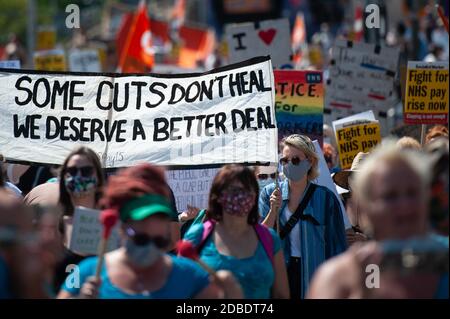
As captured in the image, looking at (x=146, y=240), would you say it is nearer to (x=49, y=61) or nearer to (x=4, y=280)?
(x=4, y=280)

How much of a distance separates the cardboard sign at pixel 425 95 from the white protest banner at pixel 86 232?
4914 mm

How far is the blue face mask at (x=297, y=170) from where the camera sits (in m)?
7.72

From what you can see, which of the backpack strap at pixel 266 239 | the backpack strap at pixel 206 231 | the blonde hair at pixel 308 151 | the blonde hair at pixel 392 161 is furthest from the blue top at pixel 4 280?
the blonde hair at pixel 308 151

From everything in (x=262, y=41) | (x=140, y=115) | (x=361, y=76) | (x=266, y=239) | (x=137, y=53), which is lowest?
(x=266, y=239)

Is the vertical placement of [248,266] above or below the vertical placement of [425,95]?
below

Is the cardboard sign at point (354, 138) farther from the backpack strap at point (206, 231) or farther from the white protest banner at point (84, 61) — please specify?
the white protest banner at point (84, 61)

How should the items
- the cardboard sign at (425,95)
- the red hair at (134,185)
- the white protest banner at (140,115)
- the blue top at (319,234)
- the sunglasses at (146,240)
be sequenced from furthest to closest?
the cardboard sign at (425,95)
the white protest banner at (140,115)
the blue top at (319,234)
the red hair at (134,185)
the sunglasses at (146,240)

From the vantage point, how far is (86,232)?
5.92 metres

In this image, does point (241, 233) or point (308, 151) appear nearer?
point (241, 233)

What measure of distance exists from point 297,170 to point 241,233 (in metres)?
1.61

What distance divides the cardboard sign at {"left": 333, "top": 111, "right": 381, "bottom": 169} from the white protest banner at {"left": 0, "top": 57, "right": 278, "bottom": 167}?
273 centimetres

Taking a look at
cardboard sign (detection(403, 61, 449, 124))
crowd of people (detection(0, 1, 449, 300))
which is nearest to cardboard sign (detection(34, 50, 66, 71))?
cardboard sign (detection(403, 61, 449, 124))

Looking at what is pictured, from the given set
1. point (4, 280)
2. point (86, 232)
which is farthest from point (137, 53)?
point (4, 280)
